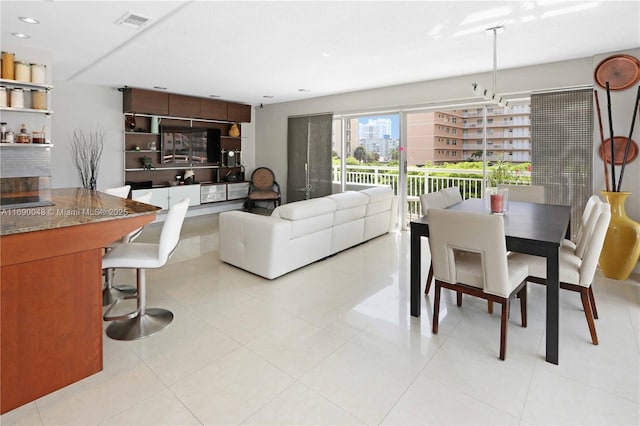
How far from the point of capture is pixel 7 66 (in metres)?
3.68

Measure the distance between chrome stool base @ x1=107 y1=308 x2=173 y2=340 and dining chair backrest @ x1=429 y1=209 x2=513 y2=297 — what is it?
6.89ft

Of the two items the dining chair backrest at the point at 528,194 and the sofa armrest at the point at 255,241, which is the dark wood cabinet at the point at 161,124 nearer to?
the sofa armrest at the point at 255,241

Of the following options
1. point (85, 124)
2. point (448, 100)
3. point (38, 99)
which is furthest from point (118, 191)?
point (448, 100)

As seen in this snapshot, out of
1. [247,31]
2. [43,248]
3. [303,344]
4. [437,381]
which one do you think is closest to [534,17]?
[247,31]

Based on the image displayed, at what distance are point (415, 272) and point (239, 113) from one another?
20.0 feet

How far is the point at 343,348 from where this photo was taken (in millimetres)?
2373

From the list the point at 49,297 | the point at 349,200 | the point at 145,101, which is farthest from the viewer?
the point at 145,101

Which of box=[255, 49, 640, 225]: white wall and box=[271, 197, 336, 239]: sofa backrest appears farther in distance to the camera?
box=[255, 49, 640, 225]: white wall

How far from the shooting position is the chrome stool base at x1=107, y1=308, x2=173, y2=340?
8.28 ft

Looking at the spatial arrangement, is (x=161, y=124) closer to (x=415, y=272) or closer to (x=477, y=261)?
(x=415, y=272)

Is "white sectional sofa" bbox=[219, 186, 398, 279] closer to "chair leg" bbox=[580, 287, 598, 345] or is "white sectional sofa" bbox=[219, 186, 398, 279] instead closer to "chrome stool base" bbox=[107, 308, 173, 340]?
"chrome stool base" bbox=[107, 308, 173, 340]

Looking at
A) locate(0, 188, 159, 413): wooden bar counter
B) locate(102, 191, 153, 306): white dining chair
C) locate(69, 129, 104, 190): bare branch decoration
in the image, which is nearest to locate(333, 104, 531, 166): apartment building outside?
locate(69, 129, 104, 190): bare branch decoration

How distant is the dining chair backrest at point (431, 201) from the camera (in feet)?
11.2

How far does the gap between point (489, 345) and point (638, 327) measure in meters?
1.25
